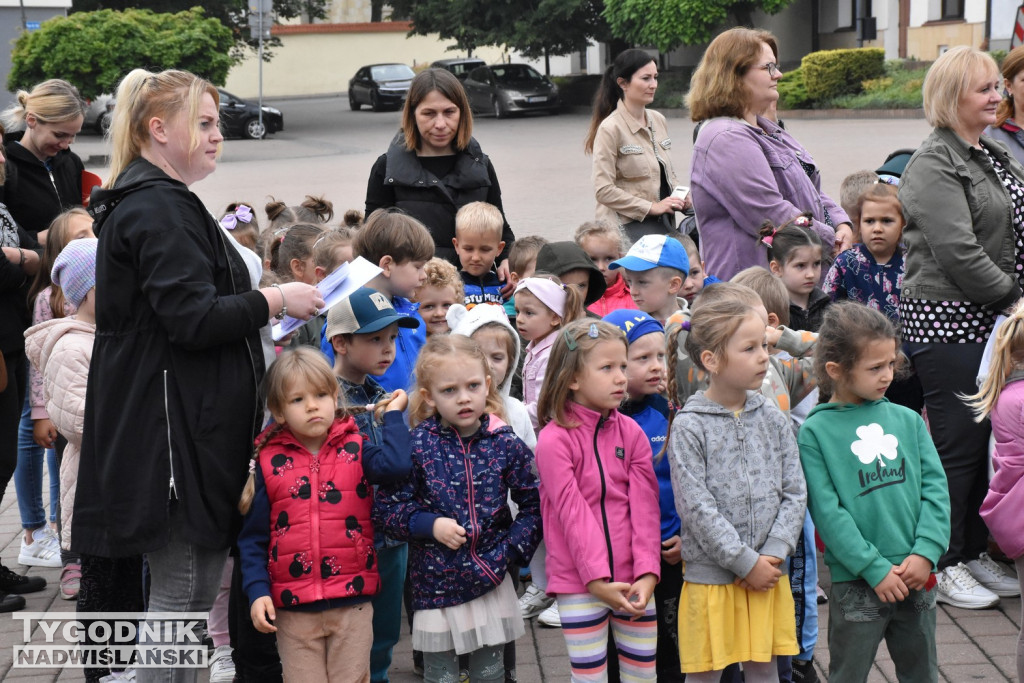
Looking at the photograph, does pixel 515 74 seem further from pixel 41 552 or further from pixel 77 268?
pixel 77 268

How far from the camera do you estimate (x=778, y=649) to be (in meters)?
3.48

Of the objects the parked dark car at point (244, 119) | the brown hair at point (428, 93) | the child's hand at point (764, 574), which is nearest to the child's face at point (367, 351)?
the child's hand at point (764, 574)

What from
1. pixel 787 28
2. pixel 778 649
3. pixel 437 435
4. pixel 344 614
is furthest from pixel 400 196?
pixel 787 28

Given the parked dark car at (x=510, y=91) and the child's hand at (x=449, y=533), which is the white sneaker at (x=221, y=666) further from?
the parked dark car at (x=510, y=91)

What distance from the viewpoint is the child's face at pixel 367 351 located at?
377 centimetres

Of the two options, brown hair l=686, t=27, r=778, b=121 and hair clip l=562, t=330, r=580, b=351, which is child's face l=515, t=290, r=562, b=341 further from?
brown hair l=686, t=27, r=778, b=121

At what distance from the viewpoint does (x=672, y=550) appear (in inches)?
143

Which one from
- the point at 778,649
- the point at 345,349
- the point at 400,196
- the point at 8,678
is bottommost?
the point at 8,678

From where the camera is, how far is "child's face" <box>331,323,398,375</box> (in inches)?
148

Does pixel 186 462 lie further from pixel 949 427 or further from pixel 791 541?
pixel 949 427

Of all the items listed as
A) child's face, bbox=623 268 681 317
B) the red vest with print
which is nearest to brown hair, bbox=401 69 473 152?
child's face, bbox=623 268 681 317

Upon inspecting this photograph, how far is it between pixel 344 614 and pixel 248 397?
76cm

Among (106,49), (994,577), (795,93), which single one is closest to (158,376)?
(994,577)
